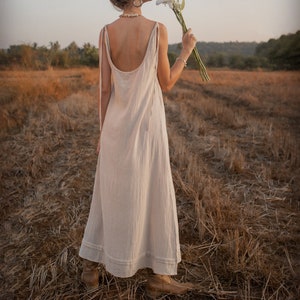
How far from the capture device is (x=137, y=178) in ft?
5.40

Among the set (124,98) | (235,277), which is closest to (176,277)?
(235,277)

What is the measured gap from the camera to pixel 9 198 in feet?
9.83

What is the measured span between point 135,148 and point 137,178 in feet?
0.44

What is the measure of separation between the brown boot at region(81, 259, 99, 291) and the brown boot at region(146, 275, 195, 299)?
27 centimetres

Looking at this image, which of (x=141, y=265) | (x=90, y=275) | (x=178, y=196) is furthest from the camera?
(x=178, y=196)

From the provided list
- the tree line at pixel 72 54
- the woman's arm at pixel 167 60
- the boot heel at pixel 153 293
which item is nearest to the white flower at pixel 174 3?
the woman's arm at pixel 167 60

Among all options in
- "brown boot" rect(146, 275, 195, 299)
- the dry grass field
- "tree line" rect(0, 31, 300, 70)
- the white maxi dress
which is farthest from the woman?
"tree line" rect(0, 31, 300, 70)

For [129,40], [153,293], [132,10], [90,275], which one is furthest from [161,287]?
[132,10]

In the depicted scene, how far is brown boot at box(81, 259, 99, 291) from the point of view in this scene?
1.89 metres

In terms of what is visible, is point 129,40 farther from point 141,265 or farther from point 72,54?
point 72,54

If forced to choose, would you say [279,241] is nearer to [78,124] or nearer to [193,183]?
[193,183]

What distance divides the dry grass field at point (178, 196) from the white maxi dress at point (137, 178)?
0.29m

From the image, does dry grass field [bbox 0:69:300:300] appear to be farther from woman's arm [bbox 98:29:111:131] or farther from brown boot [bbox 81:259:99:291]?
woman's arm [bbox 98:29:111:131]

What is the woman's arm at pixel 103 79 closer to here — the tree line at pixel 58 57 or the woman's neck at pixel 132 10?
the woman's neck at pixel 132 10
